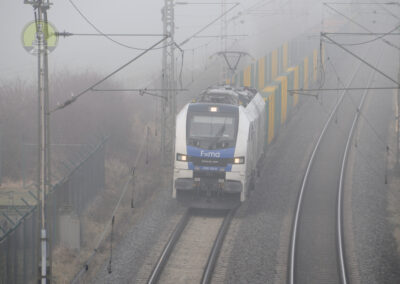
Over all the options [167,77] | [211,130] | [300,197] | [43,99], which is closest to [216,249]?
[211,130]

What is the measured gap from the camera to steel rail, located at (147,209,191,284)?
14948 millimetres

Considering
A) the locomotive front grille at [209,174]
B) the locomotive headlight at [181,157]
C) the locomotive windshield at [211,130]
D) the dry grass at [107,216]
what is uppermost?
the locomotive windshield at [211,130]

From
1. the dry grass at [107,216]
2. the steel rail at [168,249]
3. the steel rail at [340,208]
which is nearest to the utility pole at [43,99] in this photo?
the steel rail at [168,249]

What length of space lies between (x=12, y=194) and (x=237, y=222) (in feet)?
27.0

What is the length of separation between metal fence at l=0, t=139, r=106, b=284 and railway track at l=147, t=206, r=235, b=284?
10.2 ft

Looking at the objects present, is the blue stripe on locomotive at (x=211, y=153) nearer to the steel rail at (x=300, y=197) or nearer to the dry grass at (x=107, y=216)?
the steel rail at (x=300, y=197)

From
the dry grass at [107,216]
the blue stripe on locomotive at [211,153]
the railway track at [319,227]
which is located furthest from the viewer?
the blue stripe on locomotive at [211,153]

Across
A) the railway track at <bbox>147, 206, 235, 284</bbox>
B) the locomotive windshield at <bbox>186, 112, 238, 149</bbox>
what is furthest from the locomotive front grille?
the railway track at <bbox>147, 206, 235, 284</bbox>

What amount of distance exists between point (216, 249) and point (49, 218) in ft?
15.2

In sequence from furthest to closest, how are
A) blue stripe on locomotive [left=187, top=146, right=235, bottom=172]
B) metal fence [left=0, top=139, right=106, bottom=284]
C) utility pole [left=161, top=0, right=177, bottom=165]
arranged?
utility pole [left=161, top=0, right=177, bottom=165] → blue stripe on locomotive [left=187, top=146, right=235, bottom=172] → metal fence [left=0, top=139, right=106, bottom=284]

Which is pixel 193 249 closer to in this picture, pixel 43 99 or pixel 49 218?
pixel 49 218

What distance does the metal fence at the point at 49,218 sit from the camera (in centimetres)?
1423

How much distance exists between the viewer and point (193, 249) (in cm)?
1712

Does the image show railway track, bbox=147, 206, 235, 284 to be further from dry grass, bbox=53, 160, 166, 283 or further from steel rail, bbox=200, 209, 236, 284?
dry grass, bbox=53, 160, 166, 283
